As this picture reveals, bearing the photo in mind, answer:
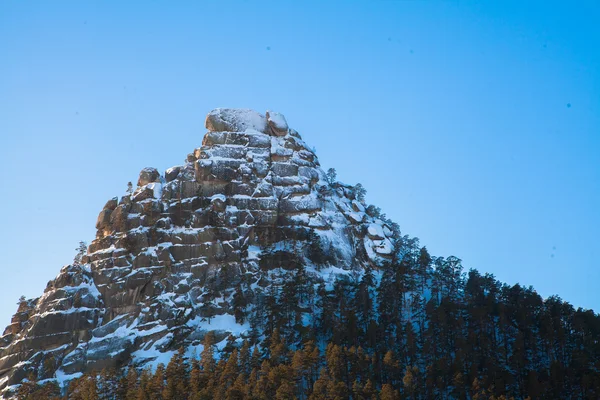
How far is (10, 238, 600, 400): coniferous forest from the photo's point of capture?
328 feet

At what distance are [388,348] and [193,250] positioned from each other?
150 feet

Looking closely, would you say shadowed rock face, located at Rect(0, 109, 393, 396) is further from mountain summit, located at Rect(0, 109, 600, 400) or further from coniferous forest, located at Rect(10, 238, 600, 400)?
coniferous forest, located at Rect(10, 238, 600, 400)

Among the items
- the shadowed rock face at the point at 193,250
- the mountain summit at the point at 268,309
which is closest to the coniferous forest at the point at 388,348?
the mountain summit at the point at 268,309

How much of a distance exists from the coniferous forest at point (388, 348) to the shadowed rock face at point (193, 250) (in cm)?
489

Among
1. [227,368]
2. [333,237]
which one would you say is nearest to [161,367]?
[227,368]

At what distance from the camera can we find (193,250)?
142625 millimetres

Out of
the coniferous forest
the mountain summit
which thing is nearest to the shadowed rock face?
the mountain summit

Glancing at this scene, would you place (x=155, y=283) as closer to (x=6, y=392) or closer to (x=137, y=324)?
(x=137, y=324)

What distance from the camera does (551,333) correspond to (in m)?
118

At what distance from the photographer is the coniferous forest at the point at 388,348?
10000 centimetres

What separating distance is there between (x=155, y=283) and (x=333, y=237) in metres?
37.2

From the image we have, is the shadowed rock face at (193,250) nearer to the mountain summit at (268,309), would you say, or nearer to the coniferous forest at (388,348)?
the mountain summit at (268,309)

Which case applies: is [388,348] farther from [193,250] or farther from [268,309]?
[193,250]

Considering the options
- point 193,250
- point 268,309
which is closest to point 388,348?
point 268,309
